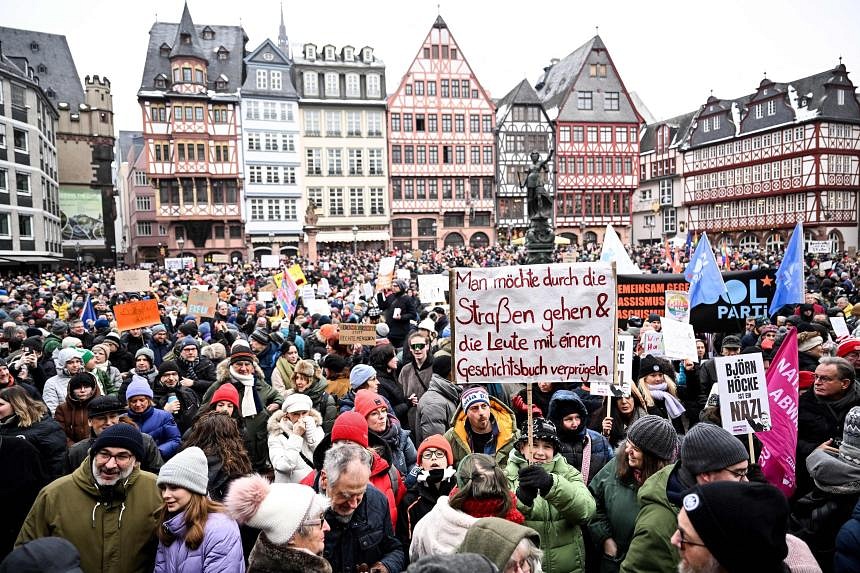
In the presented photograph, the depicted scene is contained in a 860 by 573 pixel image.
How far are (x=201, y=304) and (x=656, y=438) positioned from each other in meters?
10.0

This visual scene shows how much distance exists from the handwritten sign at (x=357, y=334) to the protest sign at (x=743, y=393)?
4.85 meters

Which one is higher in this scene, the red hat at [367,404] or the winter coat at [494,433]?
the red hat at [367,404]

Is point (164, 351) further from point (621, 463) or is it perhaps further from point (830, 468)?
point (830, 468)

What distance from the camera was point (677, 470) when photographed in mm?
2838

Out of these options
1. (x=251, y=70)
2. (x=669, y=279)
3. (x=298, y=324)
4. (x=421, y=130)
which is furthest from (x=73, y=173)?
(x=669, y=279)

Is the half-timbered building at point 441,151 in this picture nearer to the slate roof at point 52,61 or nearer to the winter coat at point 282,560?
the slate roof at point 52,61

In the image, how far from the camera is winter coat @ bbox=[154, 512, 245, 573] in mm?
2838

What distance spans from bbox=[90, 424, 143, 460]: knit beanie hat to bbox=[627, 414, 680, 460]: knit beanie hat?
269 centimetres

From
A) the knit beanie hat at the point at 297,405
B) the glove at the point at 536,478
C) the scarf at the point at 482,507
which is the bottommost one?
the scarf at the point at 482,507

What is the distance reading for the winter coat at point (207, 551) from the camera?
284cm

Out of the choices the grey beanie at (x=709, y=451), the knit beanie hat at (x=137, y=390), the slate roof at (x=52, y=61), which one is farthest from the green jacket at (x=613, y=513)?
the slate roof at (x=52, y=61)

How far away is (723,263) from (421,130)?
32392 mm

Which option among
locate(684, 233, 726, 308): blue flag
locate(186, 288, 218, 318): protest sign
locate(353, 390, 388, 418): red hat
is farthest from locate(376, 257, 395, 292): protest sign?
locate(353, 390, 388, 418): red hat

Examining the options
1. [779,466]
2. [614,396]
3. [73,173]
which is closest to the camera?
[779,466]
